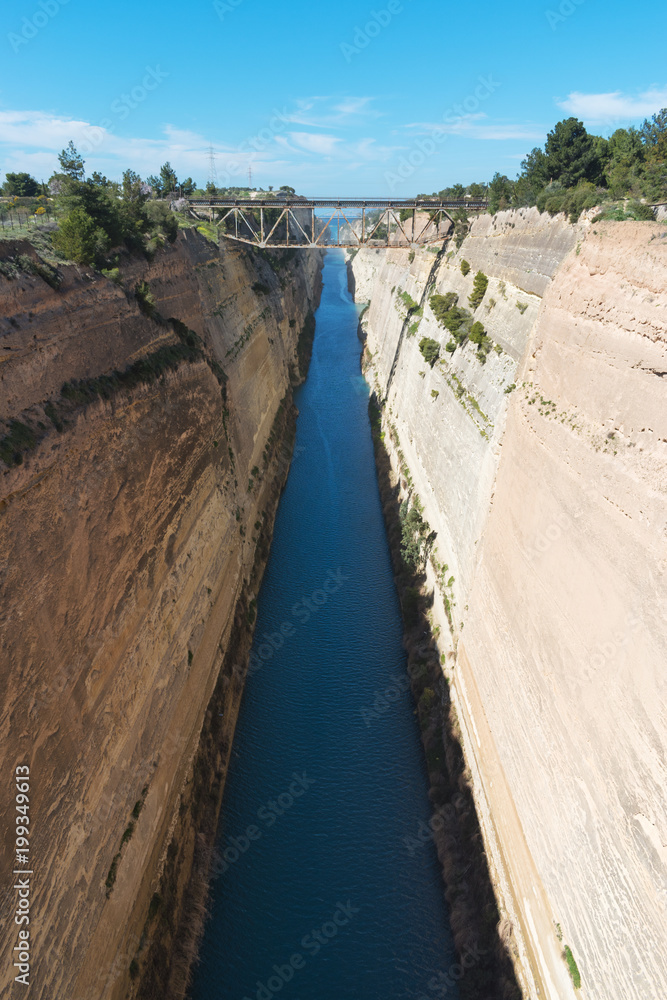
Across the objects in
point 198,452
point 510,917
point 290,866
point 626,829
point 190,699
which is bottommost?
point 290,866

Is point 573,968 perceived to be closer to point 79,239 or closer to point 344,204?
point 79,239

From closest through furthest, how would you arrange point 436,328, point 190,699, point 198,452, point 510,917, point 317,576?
point 510,917 < point 190,699 < point 198,452 < point 317,576 < point 436,328

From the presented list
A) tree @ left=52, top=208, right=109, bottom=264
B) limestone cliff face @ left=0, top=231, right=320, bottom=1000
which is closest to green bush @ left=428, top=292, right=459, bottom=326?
limestone cliff face @ left=0, top=231, right=320, bottom=1000

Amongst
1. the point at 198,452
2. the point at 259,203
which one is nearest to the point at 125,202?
the point at 198,452

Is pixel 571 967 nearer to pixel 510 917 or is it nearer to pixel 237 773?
pixel 510 917

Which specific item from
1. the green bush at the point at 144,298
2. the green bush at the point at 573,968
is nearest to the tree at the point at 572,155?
the green bush at the point at 144,298

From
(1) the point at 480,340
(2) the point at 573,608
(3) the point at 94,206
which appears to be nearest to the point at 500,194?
(1) the point at 480,340

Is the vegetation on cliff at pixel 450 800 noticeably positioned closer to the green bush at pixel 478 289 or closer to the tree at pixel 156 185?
the green bush at pixel 478 289
